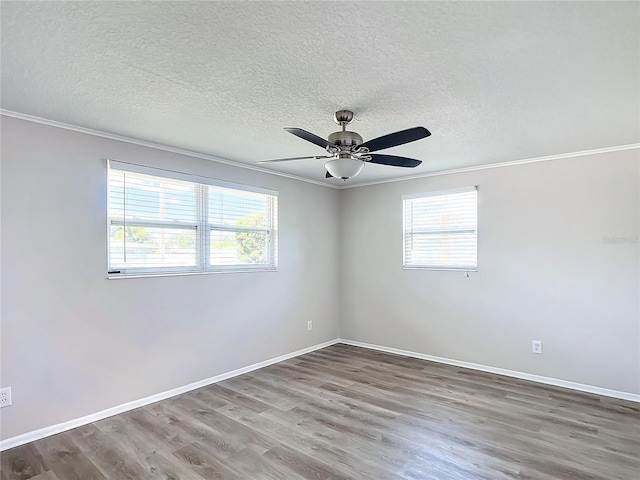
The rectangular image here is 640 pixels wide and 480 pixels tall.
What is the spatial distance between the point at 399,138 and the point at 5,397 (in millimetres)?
3179

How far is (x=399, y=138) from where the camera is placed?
91.5 inches

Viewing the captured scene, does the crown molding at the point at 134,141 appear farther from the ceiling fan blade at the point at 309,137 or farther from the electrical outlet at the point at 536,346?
the electrical outlet at the point at 536,346

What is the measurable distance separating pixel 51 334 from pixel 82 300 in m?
0.31

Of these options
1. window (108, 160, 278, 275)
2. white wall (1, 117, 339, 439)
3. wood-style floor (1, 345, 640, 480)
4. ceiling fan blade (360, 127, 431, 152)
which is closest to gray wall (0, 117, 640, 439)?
white wall (1, 117, 339, 439)

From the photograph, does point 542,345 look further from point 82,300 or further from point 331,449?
point 82,300

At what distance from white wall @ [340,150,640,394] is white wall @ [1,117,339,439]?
2055 millimetres

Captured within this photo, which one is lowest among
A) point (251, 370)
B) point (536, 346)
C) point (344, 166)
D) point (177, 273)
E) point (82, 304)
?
point (251, 370)

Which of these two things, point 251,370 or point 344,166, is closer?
point 344,166

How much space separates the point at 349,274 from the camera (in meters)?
5.50

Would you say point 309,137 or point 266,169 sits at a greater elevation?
point 266,169

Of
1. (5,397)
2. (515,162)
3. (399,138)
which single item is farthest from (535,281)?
(5,397)

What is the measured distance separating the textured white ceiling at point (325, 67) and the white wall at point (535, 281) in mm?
729

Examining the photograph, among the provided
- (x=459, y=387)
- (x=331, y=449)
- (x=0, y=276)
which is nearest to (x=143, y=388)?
(x=0, y=276)

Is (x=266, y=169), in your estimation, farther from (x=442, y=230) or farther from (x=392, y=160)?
(x=442, y=230)
